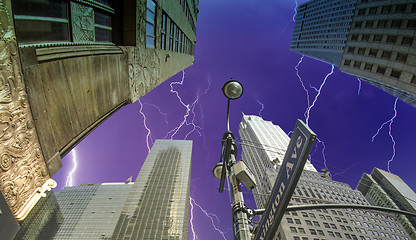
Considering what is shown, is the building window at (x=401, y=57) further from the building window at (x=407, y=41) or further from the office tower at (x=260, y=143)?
the office tower at (x=260, y=143)

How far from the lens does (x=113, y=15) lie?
331 inches

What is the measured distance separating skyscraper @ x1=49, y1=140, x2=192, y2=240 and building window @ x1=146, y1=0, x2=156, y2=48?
3520 inches

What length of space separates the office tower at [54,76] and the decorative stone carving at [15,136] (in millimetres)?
18

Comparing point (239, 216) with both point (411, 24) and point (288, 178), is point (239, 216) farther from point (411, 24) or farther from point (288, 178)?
point (411, 24)

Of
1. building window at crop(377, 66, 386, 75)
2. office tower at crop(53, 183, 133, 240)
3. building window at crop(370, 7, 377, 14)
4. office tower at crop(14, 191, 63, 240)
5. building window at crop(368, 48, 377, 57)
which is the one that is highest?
building window at crop(370, 7, 377, 14)

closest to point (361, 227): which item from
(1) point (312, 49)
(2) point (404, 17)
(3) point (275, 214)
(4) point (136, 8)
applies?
(2) point (404, 17)

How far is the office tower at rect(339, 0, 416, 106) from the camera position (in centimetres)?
2264

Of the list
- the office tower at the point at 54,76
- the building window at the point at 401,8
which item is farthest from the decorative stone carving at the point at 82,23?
the building window at the point at 401,8

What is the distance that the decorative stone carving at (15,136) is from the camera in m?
3.19

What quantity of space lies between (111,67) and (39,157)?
4.18 metres

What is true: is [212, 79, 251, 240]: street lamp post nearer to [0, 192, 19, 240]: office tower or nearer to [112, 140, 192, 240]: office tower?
[0, 192, 19, 240]: office tower

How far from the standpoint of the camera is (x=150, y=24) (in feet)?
36.0

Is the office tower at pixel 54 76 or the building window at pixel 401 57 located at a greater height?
the building window at pixel 401 57

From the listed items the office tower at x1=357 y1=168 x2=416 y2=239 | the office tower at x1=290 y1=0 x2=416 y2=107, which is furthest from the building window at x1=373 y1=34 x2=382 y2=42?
the office tower at x1=357 y1=168 x2=416 y2=239
